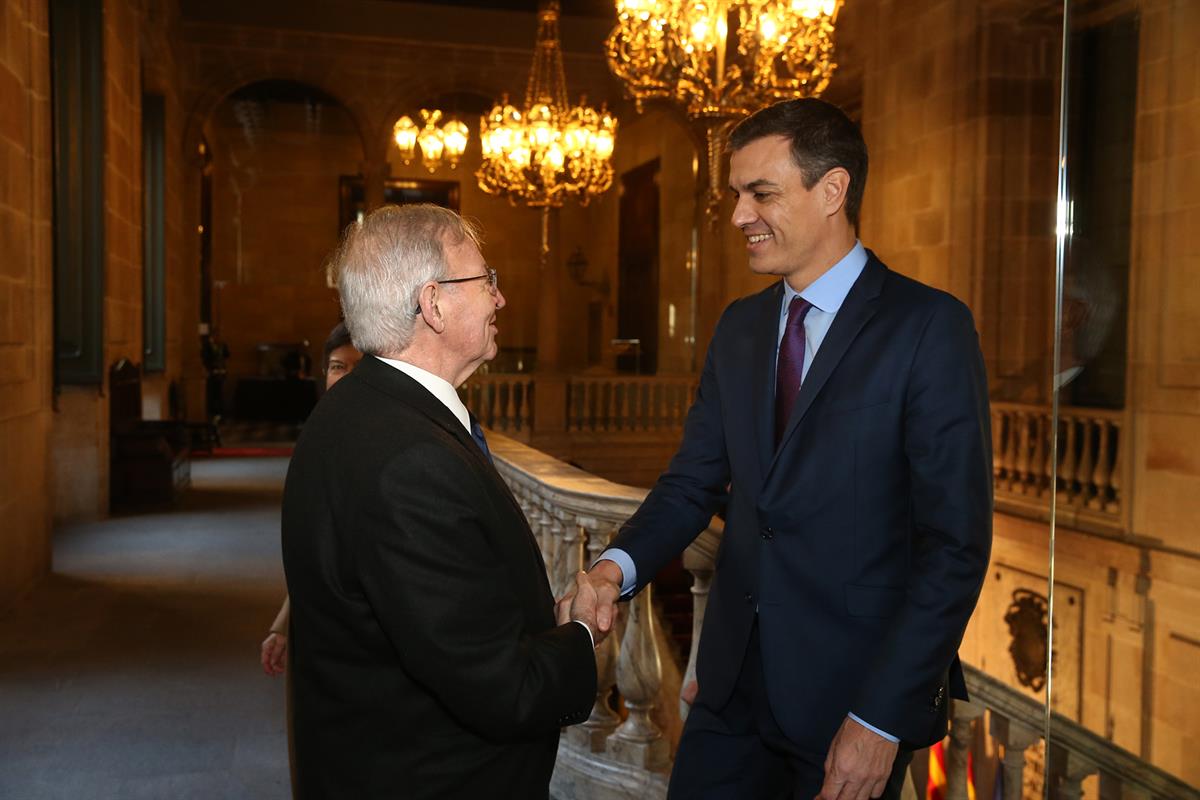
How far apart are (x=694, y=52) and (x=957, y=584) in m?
6.13

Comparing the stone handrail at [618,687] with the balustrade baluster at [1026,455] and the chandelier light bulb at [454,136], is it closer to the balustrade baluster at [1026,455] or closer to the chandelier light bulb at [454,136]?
the balustrade baluster at [1026,455]

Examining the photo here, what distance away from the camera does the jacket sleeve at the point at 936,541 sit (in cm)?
169

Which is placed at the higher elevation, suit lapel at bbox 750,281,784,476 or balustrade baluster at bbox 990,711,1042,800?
suit lapel at bbox 750,281,784,476

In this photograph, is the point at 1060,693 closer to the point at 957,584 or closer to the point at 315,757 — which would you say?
the point at 957,584

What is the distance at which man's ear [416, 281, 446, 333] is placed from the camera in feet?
5.64

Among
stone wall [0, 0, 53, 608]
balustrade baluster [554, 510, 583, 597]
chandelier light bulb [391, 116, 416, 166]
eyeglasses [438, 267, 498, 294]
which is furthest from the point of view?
chandelier light bulb [391, 116, 416, 166]

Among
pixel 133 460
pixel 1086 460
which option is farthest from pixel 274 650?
pixel 133 460

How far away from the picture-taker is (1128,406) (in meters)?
1.54

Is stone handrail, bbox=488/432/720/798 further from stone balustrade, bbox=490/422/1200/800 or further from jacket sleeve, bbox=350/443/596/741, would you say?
jacket sleeve, bbox=350/443/596/741

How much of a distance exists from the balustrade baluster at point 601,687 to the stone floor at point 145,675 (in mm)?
1073

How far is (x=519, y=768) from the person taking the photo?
1.73 meters

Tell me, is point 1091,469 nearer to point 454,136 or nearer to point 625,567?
point 625,567

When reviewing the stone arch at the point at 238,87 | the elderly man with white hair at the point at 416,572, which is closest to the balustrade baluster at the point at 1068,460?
the elderly man with white hair at the point at 416,572

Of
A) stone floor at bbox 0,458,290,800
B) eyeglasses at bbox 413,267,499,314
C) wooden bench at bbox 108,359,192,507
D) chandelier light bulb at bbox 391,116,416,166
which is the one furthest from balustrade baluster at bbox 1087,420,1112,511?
chandelier light bulb at bbox 391,116,416,166
